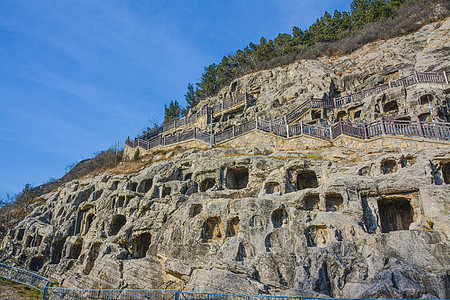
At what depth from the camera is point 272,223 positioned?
58.5 ft

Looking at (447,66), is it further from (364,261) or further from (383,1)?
(383,1)

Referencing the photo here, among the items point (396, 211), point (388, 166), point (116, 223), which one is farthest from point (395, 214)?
point (116, 223)

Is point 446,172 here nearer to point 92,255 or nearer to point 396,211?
point 396,211

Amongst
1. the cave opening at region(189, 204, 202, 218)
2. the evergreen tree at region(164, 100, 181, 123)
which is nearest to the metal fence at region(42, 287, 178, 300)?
the cave opening at region(189, 204, 202, 218)

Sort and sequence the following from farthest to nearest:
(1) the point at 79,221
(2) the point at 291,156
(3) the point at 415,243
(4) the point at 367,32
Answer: (4) the point at 367,32
(1) the point at 79,221
(2) the point at 291,156
(3) the point at 415,243

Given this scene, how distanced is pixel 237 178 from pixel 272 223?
351 inches

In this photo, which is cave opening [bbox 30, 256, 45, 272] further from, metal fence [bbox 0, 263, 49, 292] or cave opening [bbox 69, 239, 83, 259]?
metal fence [bbox 0, 263, 49, 292]

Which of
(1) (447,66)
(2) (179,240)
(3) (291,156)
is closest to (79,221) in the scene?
(2) (179,240)

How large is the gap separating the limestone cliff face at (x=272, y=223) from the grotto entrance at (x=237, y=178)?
10 cm

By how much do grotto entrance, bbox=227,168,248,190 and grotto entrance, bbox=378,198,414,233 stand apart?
984cm

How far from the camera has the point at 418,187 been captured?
16.4 metres

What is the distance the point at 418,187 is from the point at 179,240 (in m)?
12.7

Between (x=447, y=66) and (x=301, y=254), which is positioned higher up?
(x=447, y=66)

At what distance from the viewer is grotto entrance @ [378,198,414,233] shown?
57.3 feet
